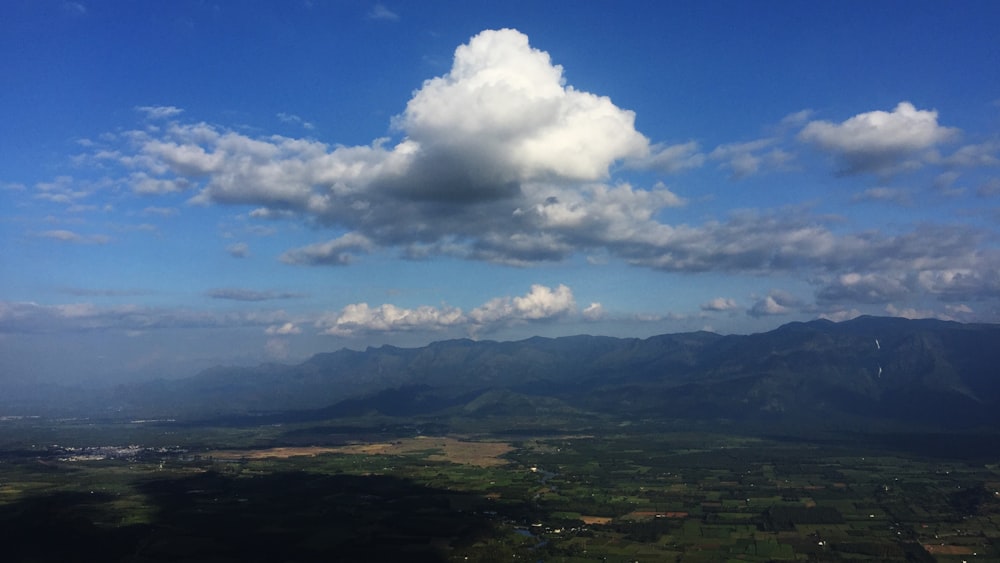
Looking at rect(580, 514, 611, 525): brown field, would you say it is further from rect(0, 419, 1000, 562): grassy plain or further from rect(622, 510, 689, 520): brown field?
rect(622, 510, 689, 520): brown field

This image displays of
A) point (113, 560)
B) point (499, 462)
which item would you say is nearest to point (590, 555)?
point (113, 560)

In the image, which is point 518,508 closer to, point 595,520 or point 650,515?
point 595,520

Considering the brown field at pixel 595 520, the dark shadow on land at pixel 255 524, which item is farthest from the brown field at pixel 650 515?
the dark shadow on land at pixel 255 524

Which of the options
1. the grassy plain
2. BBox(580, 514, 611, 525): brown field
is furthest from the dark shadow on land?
BBox(580, 514, 611, 525): brown field

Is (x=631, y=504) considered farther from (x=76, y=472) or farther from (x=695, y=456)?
(x=76, y=472)

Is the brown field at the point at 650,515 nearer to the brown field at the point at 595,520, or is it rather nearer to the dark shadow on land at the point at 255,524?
the brown field at the point at 595,520

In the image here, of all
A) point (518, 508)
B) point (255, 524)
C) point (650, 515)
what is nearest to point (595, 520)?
point (650, 515)
